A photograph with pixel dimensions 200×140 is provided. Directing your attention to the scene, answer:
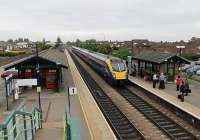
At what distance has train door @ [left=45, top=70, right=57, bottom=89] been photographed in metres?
25.4

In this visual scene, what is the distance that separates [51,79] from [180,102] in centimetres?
1117

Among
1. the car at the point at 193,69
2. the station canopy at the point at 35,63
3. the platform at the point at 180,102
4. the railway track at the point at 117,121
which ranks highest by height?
the station canopy at the point at 35,63

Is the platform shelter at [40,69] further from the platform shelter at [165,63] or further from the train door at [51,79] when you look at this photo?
the platform shelter at [165,63]

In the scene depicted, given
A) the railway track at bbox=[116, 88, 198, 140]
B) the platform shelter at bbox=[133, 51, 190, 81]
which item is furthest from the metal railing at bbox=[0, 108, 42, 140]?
the platform shelter at bbox=[133, 51, 190, 81]

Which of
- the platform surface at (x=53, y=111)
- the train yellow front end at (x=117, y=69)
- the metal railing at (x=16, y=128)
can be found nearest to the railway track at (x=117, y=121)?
the platform surface at (x=53, y=111)

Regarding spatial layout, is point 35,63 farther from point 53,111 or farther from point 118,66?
point 53,111

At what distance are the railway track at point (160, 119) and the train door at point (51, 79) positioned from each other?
5734 millimetres

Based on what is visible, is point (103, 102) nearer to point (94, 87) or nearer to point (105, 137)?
point (94, 87)

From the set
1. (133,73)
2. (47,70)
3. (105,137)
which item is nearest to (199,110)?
(105,137)

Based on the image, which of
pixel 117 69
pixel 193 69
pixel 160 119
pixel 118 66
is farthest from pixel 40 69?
pixel 193 69

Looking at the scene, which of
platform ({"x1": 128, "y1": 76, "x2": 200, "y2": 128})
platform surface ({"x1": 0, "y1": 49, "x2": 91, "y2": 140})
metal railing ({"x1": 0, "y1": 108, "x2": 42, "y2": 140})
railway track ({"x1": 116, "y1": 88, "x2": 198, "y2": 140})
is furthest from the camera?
platform ({"x1": 128, "y1": 76, "x2": 200, "y2": 128})

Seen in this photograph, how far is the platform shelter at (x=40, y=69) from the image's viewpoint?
2467 cm

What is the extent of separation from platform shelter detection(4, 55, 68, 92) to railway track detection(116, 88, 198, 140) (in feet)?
18.8

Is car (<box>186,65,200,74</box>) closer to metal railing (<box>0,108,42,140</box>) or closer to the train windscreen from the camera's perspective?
the train windscreen
